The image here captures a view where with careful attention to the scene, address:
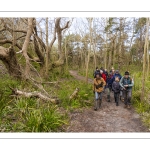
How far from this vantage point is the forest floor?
15.4 ft

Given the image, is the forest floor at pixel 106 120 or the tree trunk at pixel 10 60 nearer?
the forest floor at pixel 106 120

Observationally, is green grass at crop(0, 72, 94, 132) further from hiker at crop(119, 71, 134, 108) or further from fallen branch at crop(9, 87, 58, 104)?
hiker at crop(119, 71, 134, 108)

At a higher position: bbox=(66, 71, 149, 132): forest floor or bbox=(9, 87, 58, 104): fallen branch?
bbox=(9, 87, 58, 104): fallen branch

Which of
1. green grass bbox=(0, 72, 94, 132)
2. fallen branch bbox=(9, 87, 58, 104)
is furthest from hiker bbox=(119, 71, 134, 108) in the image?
fallen branch bbox=(9, 87, 58, 104)

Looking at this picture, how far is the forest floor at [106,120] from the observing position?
469 cm

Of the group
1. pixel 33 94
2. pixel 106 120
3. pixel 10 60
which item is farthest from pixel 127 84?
pixel 10 60

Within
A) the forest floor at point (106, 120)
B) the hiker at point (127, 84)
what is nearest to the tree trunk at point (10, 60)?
the forest floor at point (106, 120)

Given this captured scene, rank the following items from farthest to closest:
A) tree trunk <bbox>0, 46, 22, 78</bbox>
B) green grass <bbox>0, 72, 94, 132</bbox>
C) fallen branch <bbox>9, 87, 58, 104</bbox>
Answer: tree trunk <bbox>0, 46, 22, 78</bbox> → fallen branch <bbox>9, 87, 58, 104</bbox> → green grass <bbox>0, 72, 94, 132</bbox>

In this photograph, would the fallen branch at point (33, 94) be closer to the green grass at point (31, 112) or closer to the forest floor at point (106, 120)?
the green grass at point (31, 112)

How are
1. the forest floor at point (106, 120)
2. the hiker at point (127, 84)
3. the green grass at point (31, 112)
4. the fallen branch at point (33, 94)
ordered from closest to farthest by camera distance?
the green grass at point (31, 112) < the forest floor at point (106, 120) < the fallen branch at point (33, 94) < the hiker at point (127, 84)

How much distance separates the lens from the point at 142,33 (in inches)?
631
